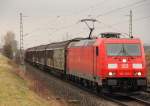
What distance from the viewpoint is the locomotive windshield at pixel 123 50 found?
24469mm

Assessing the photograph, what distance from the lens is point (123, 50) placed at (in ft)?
80.6

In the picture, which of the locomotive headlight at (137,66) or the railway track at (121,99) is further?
the locomotive headlight at (137,66)

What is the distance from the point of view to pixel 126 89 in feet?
79.3

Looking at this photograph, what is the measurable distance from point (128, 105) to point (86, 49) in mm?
7778

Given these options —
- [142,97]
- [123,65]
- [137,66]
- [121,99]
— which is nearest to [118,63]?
[123,65]

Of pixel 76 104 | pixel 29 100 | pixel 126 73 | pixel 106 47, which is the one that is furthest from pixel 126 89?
pixel 29 100

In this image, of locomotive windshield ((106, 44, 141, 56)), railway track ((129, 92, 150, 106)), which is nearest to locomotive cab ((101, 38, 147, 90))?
locomotive windshield ((106, 44, 141, 56))

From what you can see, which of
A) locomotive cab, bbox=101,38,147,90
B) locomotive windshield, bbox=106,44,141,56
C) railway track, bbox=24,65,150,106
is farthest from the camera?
locomotive windshield, bbox=106,44,141,56

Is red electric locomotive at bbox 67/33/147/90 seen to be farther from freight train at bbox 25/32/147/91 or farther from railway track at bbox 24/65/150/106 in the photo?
railway track at bbox 24/65/150/106

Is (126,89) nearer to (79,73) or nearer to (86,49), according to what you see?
(86,49)

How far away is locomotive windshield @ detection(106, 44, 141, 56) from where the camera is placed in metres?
24.5

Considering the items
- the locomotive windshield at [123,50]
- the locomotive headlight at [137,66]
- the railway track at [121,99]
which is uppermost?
the locomotive windshield at [123,50]

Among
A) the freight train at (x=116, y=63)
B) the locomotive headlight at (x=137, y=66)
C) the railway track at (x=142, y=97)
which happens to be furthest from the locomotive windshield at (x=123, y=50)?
the railway track at (x=142, y=97)

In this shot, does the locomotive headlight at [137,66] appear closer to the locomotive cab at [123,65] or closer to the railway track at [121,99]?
the locomotive cab at [123,65]
